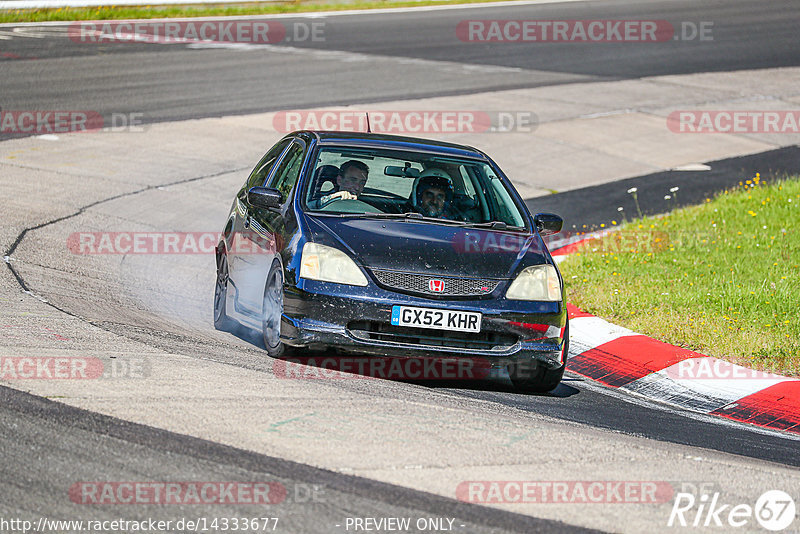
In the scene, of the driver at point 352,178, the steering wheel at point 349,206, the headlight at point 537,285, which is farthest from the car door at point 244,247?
the headlight at point 537,285

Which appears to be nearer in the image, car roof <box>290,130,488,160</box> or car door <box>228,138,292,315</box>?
car door <box>228,138,292,315</box>

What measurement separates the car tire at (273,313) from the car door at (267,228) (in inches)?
4.8

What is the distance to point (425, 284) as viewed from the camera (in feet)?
23.0

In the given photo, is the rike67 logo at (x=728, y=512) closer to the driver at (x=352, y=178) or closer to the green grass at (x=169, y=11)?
the driver at (x=352, y=178)

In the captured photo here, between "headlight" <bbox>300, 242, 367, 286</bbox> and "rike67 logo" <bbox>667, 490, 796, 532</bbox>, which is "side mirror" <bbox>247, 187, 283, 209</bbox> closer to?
"headlight" <bbox>300, 242, 367, 286</bbox>

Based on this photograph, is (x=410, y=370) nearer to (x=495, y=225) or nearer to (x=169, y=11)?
(x=495, y=225)

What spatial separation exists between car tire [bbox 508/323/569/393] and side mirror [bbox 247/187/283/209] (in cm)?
200

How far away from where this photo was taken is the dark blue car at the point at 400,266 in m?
6.96

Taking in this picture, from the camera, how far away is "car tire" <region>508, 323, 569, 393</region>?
290 inches

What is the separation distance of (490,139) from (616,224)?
422 centimetres

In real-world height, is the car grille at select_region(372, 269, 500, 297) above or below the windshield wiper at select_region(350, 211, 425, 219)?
below

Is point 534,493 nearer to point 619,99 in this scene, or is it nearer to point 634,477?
point 634,477

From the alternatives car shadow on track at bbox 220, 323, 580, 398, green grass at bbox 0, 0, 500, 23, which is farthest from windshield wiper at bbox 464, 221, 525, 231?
green grass at bbox 0, 0, 500, 23

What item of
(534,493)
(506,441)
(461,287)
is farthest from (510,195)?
(534,493)
